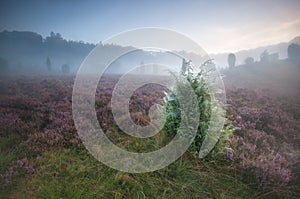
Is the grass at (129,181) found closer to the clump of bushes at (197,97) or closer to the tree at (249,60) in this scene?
the clump of bushes at (197,97)

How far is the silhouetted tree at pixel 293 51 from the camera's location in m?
32.4

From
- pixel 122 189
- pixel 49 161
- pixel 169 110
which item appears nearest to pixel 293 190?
pixel 169 110

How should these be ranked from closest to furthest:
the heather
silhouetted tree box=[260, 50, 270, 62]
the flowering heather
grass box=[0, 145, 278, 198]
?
grass box=[0, 145, 278, 198] < the heather < the flowering heather < silhouetted tree box=[260, 50, 270, 62]

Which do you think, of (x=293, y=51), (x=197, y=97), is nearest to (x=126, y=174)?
(x=197, y=97)

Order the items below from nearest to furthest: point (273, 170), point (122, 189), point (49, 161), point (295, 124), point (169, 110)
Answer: point (122, 189) → point (273, 170) → point (49, 161) → point (169, 110) → point (295, 124)

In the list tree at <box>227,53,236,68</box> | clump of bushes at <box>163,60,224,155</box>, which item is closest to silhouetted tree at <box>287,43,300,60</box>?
tree at <box>227,53,236,68</box>

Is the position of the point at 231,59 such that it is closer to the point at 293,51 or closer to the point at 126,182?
the point at 293,51

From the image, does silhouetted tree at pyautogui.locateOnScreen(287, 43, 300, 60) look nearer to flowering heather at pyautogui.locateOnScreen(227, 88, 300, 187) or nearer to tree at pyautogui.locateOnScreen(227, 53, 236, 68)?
tree at pyautogui.locateOnScreen(227, 53, 236, 68)

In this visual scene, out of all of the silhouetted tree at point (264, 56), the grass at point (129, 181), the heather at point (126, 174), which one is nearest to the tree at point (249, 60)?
the silhouetted tree at point (264, 56)

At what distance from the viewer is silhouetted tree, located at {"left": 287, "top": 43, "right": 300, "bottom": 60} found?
106ft

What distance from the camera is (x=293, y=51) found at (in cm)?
3328

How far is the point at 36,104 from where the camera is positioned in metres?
7.89

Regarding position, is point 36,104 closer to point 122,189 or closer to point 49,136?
point 49,136

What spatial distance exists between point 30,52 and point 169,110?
178 ft
